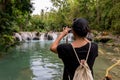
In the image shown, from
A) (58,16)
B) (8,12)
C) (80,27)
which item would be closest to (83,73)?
(80,27)

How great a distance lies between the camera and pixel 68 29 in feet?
10.6

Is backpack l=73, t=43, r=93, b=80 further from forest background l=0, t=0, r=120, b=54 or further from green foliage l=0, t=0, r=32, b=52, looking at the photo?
green foliage l=0, t=0, r=32, b=52

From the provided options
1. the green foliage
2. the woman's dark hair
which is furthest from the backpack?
the green foliage

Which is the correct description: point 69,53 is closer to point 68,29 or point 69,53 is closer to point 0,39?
point 68,29

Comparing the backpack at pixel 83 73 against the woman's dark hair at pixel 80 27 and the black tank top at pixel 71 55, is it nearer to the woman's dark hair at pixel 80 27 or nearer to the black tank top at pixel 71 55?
the black tank top at pixel 71 55

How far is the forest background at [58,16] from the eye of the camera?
2198 centimetres

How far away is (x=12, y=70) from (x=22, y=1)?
10301mm

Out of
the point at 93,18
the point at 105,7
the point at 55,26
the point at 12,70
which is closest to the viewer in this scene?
the point at 12,70

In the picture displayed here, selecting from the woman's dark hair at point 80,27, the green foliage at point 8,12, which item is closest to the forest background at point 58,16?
the green foliage at point 8,12

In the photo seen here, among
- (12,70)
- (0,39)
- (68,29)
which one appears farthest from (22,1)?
(68,29)

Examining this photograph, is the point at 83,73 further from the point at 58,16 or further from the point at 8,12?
the point at 58,16

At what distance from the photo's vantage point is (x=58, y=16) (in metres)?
61.8

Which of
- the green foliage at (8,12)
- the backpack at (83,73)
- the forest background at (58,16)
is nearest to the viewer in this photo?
the backpack at (83,73)

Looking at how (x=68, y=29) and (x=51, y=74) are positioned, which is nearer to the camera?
(x=68, y=29)
